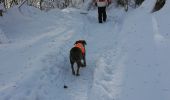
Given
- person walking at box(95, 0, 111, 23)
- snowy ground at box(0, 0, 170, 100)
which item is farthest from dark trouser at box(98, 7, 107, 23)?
snowy ground at box(0, 0, 170, 100)

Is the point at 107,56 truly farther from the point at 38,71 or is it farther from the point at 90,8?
the point at 90,8

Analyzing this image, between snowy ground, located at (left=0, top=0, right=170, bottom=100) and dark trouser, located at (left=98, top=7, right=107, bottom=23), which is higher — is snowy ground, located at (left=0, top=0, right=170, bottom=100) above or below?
below

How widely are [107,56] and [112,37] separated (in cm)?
296

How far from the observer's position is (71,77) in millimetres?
9461

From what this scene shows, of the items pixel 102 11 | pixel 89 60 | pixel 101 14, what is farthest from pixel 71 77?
pixel 102 11

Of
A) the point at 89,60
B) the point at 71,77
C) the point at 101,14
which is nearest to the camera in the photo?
the point at 71,77

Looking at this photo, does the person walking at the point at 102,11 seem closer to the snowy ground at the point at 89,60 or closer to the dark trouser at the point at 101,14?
the dark trouser at the point at 101,14

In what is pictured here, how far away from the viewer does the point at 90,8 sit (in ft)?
Answer: 74.0

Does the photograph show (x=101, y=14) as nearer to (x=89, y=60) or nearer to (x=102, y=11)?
(x=102, y=11)

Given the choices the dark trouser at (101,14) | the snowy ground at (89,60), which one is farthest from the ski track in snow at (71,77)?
the dark trouser at (101,14)

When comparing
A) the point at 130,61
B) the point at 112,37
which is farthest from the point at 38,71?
the point at 112,37

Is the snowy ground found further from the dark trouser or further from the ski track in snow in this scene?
the dark trouser

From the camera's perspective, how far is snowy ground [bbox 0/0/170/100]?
786 cm

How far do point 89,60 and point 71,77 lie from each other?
1.70 meters
